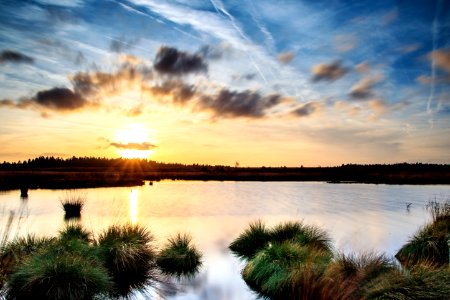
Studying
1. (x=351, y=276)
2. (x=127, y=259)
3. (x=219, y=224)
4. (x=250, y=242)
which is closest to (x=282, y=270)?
(x=351, y=276)

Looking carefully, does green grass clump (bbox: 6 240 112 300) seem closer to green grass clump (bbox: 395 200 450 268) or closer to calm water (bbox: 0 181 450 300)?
calm water (bbox: 0 181 450 300)

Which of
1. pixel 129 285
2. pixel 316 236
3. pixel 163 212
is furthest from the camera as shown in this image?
pixel 163 212

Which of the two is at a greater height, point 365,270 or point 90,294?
point 365,270

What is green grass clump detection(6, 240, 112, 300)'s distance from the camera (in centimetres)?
937

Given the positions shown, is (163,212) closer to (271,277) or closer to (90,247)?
(90,247)

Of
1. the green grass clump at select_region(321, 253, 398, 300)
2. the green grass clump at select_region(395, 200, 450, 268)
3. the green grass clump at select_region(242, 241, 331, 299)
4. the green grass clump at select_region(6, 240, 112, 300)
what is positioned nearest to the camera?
the green grass clump at select_region(321, 253, 398, 300)

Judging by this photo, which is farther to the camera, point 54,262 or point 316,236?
point 316,236

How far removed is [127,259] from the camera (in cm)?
1266

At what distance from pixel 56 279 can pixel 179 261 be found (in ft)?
17.5

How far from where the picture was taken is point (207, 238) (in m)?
21.6

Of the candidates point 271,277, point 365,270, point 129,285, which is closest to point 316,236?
point 271,277

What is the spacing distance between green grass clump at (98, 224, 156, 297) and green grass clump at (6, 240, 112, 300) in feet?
4.54

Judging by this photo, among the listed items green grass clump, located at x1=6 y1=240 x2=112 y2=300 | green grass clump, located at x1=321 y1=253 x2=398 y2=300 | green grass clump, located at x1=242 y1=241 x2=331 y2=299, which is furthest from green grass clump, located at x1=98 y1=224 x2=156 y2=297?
green grass clump, located at x1=321 y1=253 x2=398 y2=300

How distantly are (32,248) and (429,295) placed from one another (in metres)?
11.6
